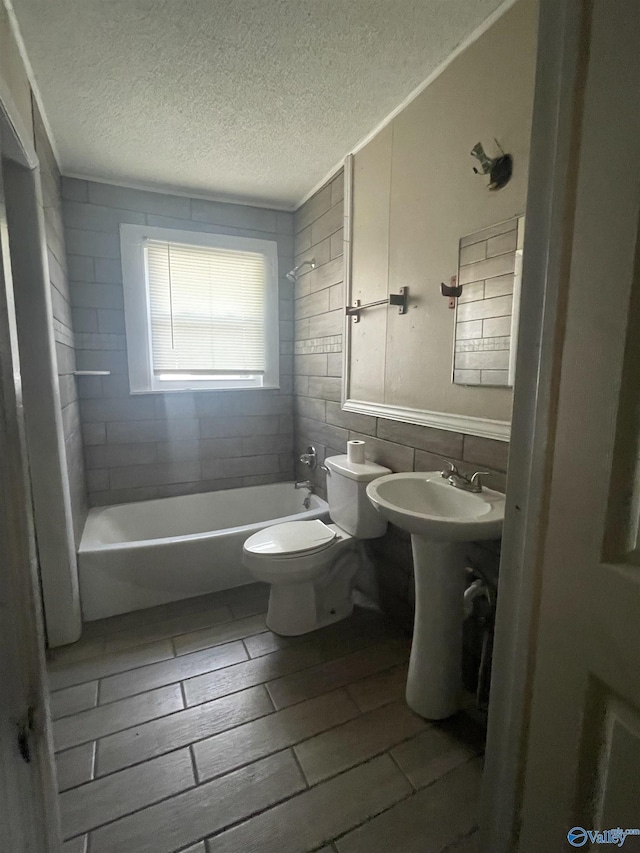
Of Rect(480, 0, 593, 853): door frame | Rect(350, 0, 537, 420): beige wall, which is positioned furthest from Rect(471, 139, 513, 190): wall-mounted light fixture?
Rect(480, 0, 593, 853): door frame

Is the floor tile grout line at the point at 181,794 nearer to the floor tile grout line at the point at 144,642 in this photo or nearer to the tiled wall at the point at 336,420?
the floor tile grout line at the point at 144,642

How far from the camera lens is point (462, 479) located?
60.4 inches

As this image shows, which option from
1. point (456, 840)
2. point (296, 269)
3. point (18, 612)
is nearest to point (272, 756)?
point (456, 840)

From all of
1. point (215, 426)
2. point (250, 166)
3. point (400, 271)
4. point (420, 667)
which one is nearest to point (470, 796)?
point (420, 667)

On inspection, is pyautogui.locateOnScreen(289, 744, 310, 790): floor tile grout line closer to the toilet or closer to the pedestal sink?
the pedestal sink

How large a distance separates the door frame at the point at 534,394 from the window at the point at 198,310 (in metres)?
2.53

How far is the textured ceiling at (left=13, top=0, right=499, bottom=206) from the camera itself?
1.38m

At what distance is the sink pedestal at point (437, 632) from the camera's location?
1447mm

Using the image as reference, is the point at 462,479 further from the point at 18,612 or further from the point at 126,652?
the point at 126,652

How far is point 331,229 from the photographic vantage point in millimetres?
2551

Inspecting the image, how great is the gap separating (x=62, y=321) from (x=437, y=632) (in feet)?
7.74

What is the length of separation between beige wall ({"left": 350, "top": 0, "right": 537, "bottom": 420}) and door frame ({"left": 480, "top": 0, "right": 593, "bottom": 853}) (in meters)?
0.82

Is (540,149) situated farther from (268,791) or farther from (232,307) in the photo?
(232,307)

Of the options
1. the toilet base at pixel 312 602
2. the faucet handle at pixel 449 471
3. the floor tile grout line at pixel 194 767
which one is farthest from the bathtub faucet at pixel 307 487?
the floor tile grout line at pixel 194 767
